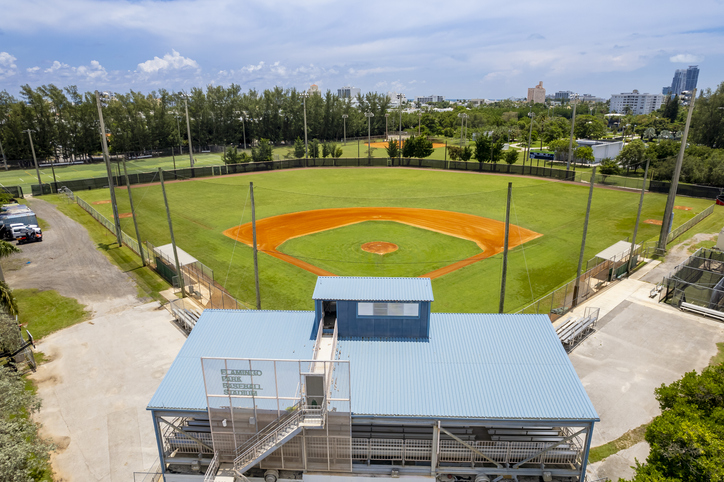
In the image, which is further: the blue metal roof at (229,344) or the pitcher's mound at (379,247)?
the pitcher's mound at (379,247)

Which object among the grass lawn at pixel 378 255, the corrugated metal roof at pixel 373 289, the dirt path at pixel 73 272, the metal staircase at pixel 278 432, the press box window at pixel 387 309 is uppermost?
the corrugated metal roof at pixel 373 289

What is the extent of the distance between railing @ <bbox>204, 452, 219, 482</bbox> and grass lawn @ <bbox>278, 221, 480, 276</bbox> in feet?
59.9

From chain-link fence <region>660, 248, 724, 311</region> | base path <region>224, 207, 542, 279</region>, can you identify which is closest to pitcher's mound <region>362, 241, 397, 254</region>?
base path <region>224, 207, 542, 279</region>

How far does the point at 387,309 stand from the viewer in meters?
15.5

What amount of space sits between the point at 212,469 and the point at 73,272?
2663 cm

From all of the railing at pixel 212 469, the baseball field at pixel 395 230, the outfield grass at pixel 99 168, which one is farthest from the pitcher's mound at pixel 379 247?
the outfield grass at pixel 99 168

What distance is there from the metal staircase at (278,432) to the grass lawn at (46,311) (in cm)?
1788

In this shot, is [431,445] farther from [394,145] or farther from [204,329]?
Result: [394,145]

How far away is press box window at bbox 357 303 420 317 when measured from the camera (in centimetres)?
1540

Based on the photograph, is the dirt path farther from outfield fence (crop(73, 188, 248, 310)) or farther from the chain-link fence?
the chain-link fence

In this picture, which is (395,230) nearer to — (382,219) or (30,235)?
(382,219)

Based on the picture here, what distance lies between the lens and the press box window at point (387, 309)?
15398 mm

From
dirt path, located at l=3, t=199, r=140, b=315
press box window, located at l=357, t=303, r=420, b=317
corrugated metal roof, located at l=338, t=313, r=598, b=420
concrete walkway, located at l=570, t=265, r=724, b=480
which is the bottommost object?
concrete walkway, located at l=570, t=265, r=724, b=480

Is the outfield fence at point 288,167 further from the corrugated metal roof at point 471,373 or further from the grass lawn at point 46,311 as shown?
the corrugated metal roof at point 471,373
